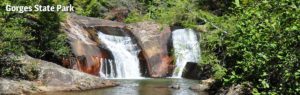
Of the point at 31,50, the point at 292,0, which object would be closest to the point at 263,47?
the point at 292,0

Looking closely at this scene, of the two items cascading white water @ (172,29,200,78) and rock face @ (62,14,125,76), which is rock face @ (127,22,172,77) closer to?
cascading white water @ (172,29,200,78)

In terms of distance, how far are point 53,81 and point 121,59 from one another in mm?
10173

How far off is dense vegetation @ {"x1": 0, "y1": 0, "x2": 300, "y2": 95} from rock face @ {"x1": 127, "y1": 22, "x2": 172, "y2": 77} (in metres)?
3.16

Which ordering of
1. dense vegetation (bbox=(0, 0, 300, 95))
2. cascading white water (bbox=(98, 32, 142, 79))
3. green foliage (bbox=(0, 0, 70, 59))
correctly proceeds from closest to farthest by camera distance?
dense vegetation (bbox=(0, 0, 300, 95)), green foliage (bbox=(0, 0, 70, 59)), cascading white water (bbox=(98, 32, 142, 79))

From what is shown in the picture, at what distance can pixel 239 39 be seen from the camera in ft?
33.4

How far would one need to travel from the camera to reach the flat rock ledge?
63.7ft

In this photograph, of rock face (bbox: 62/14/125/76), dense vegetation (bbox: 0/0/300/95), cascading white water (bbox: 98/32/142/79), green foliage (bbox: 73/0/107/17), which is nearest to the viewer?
dense vegetation (bbox: 0/0/300/95)

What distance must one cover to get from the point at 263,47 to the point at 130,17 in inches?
1512

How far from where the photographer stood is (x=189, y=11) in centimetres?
2012

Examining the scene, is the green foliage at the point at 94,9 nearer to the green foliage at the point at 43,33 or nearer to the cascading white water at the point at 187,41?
the cascading white water at the point at 187,41

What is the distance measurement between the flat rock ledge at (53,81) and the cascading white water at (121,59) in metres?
6.50

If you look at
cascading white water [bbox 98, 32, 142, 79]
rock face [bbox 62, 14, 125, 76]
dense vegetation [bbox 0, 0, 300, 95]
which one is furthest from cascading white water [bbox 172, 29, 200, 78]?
rock face [bbox 62, 14, 125, 76]

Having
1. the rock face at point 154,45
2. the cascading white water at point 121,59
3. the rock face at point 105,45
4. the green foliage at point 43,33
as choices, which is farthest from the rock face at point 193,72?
the green foliage at point 43,33

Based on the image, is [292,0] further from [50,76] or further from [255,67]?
[50,76]
